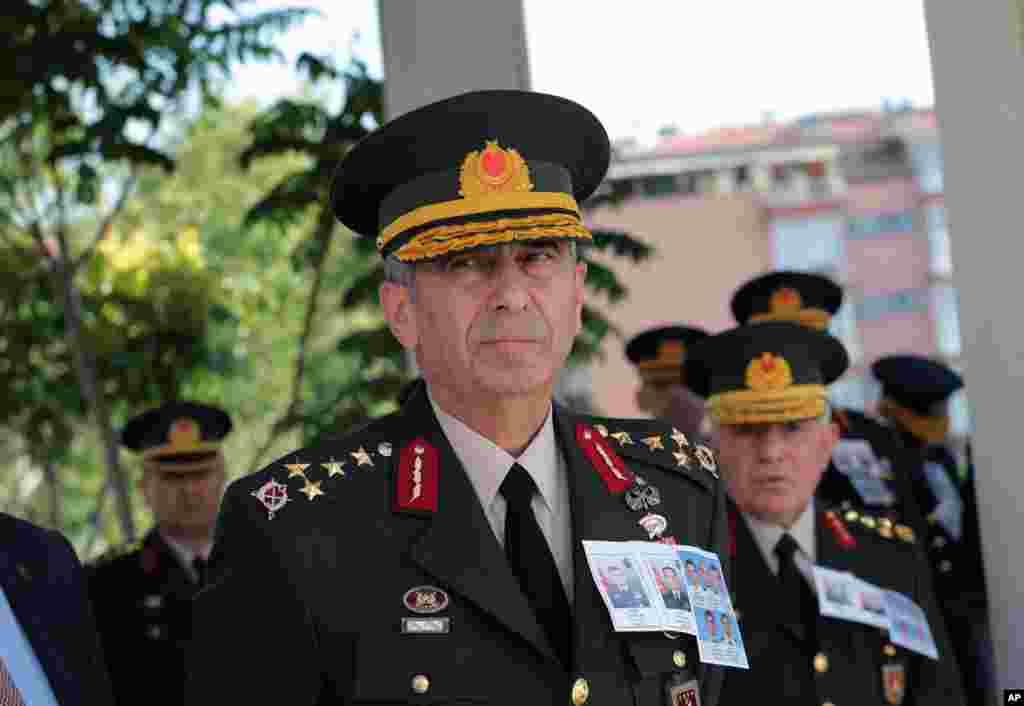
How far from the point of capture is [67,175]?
28.6ft

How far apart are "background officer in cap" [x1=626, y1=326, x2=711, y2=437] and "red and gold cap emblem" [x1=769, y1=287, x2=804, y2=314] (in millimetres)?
760

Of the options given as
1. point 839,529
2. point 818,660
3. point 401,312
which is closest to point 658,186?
point 839,529

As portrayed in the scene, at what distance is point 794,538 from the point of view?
160 inches

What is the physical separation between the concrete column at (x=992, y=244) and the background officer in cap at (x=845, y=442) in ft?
4.09

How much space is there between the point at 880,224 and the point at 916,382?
130 feet

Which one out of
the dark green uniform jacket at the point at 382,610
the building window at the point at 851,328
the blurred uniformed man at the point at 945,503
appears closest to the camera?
the dark green uniform jacket at the point at 382,610

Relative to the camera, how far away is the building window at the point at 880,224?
45250 mm

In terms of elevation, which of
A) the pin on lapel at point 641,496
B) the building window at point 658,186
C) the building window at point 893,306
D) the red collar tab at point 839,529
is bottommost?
the red collar tab at point 839,529

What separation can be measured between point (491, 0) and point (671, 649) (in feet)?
8.69

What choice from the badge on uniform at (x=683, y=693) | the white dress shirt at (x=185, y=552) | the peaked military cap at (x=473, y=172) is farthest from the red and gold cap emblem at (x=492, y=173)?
the white dress shirt at (x=185, y=552)

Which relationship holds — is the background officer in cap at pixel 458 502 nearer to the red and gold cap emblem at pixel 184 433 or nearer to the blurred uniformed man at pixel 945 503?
the blurred uniformed man at pixel 945 503

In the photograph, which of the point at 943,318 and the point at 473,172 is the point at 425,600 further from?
the point at 943,318

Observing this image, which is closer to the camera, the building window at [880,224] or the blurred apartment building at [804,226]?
the blurred apartment building at [804,226]

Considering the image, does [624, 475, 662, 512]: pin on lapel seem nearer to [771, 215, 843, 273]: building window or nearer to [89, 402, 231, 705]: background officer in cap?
[89, 402, 231, 705]: background officer in cap
